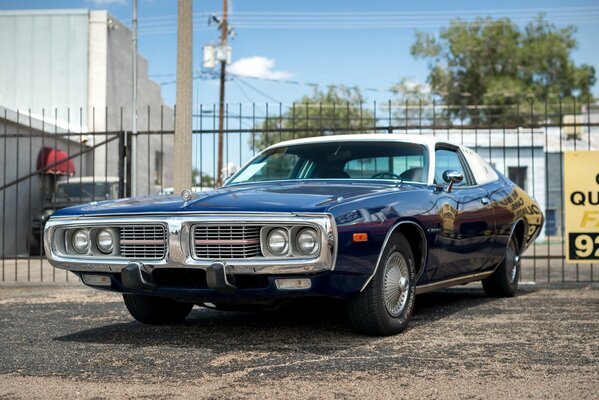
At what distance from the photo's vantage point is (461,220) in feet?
21.8

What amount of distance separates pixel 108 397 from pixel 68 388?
0.33 meters

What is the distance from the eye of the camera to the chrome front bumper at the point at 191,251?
4969 mm

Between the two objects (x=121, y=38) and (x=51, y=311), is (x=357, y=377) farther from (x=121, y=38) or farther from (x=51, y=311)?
(x=121, y=38)

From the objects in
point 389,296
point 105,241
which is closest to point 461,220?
point 389,296

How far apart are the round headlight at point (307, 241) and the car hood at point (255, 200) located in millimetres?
145

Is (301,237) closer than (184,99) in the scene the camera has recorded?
Yes

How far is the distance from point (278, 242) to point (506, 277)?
12.1 ft

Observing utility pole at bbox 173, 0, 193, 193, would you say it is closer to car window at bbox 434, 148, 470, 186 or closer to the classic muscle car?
the classic muscle car

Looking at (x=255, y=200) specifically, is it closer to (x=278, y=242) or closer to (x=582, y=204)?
(x=278, y=242)

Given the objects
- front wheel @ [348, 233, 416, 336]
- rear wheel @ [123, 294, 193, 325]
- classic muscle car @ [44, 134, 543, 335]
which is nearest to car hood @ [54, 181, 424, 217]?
classic muscle car @ [44, 134, 543, 335]

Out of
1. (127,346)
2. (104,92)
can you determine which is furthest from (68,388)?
(104,92)

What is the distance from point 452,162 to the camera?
730 centimetres

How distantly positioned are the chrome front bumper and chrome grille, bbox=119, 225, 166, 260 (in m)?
0.04

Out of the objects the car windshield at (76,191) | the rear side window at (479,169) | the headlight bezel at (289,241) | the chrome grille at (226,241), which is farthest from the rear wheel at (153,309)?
the car windshield at (76,191)
